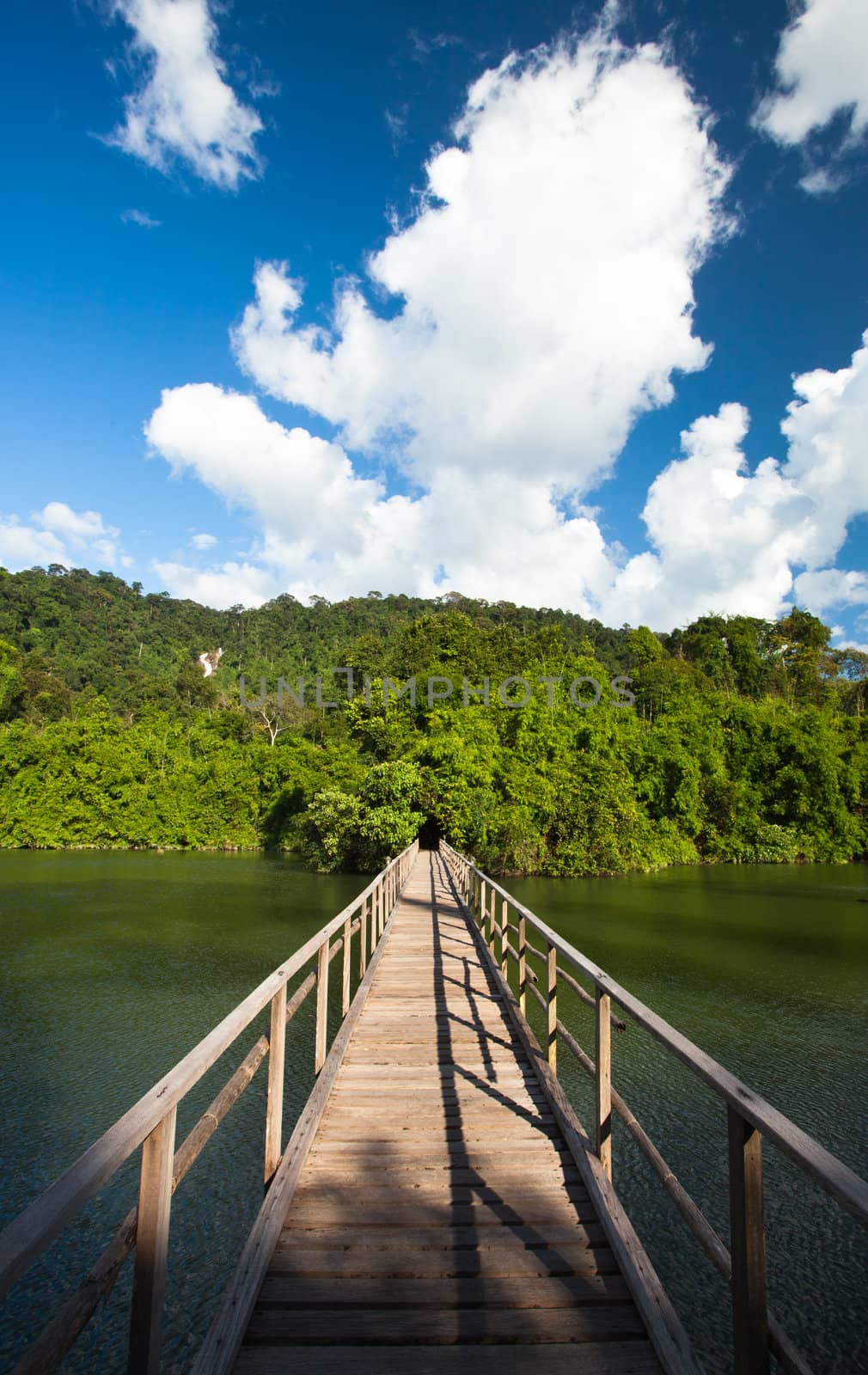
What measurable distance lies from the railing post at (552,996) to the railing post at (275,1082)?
1.71 metres

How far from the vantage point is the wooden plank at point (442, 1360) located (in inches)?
79.7

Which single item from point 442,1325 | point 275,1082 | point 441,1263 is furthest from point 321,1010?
point 442,1325

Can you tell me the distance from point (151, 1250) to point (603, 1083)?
2032mm

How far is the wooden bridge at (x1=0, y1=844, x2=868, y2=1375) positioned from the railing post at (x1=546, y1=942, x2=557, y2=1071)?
0.02m

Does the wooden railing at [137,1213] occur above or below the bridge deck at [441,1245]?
above

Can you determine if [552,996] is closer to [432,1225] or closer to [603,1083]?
[603,1083]

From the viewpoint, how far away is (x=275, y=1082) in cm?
309

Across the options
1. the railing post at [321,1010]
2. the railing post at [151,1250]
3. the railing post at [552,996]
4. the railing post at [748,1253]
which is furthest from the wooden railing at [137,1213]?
the railing post at [552,996]

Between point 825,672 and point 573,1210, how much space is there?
60.3 meters

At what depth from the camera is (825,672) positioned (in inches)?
2148

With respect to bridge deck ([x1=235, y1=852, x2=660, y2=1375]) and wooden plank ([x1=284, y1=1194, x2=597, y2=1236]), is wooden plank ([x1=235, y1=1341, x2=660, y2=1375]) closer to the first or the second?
bridge deck ([x1=235, y1=852, x2=660, y2=1375])

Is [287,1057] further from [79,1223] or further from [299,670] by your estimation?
[299,670]

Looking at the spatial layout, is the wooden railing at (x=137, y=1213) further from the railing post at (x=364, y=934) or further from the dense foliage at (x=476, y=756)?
the dense foliage at (x=476, y=756)

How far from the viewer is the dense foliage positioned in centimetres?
2606
